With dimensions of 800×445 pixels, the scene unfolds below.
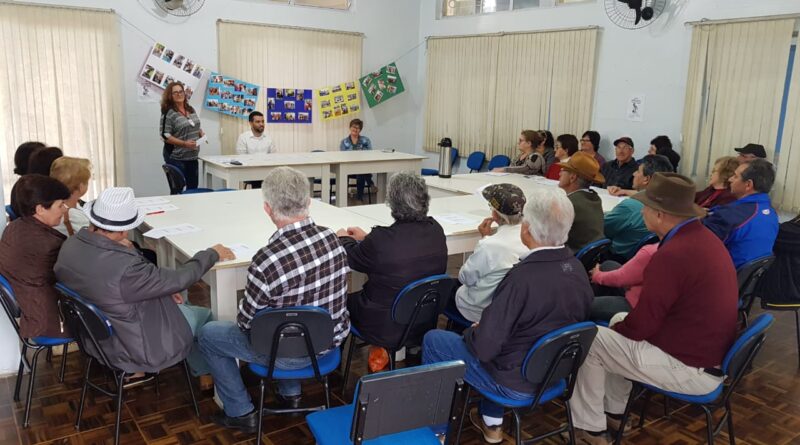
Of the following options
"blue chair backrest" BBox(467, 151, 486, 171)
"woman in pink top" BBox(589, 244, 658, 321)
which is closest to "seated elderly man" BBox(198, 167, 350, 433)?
"woman in pink top" BBox(589, 244, 658, 321)

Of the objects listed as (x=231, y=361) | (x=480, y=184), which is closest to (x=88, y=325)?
(x=231, y=361)

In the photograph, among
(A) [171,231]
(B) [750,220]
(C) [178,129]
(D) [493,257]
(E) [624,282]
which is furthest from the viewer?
(C) [178,129]

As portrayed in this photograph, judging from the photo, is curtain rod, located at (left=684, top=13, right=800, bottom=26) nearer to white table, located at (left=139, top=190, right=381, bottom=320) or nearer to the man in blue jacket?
the man in blue jacket

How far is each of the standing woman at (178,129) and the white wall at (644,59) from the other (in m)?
4.18

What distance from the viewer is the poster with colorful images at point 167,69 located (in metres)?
7.05

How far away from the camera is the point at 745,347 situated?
210cm

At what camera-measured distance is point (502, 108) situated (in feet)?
25.7

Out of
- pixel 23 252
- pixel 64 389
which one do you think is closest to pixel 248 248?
pixel 23 252

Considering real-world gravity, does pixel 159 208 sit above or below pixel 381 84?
below

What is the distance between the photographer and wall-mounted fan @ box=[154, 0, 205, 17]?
22.9 ft

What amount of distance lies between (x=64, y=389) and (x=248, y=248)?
1.14 m

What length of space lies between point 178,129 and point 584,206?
4424mm

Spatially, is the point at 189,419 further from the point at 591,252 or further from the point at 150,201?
the point at 591,252

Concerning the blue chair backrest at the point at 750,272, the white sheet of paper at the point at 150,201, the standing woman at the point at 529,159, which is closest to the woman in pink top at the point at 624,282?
the blue chair backrest at the point at 750,272
